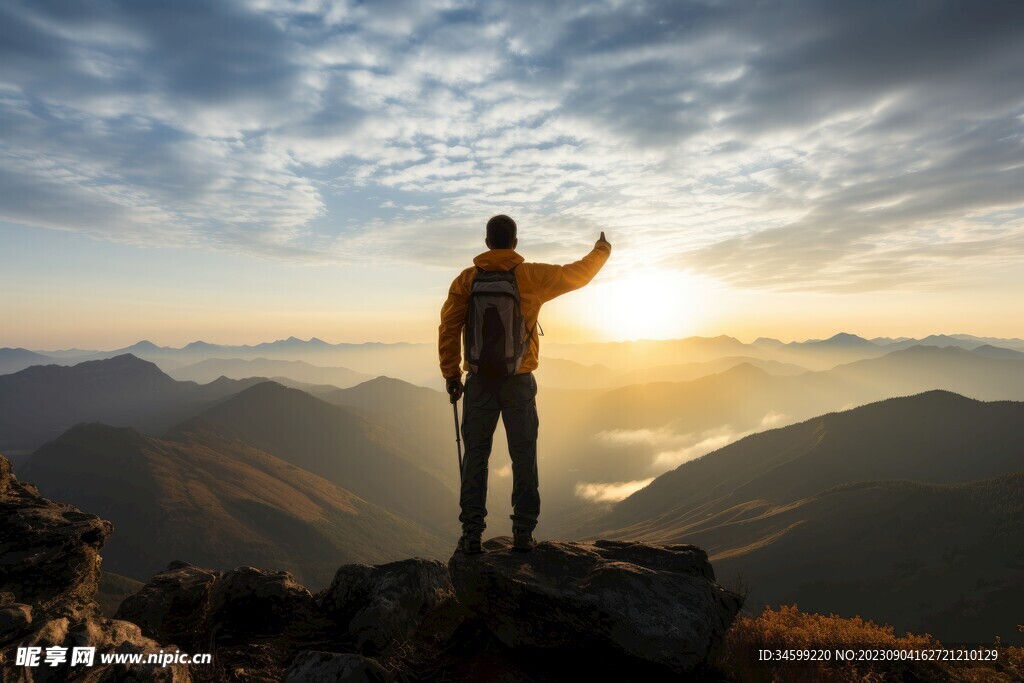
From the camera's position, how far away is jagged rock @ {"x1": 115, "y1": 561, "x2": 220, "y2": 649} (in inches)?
330

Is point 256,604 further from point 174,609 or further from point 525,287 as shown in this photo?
point 525,287

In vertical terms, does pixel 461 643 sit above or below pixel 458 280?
below

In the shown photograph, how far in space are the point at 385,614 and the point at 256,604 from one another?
8.45 feet

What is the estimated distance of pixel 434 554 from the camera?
594 feet

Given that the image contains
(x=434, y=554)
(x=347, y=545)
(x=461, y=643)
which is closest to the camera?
(x=461, y=643)

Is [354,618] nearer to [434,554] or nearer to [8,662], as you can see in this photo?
[8,662]

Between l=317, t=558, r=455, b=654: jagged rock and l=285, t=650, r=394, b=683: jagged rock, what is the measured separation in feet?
6.65

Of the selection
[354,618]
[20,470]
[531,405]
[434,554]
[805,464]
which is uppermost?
[531,405]

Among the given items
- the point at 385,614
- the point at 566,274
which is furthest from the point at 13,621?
the point at 566,274

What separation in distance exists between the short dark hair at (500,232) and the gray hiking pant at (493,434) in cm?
211

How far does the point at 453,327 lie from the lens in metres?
7.74

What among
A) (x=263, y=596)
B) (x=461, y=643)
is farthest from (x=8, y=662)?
(x=461, y=643)

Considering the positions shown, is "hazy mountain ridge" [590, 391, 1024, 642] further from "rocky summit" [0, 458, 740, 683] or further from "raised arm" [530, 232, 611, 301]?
"raised arm" [530, 232, 611, 301]

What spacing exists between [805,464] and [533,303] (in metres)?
182
